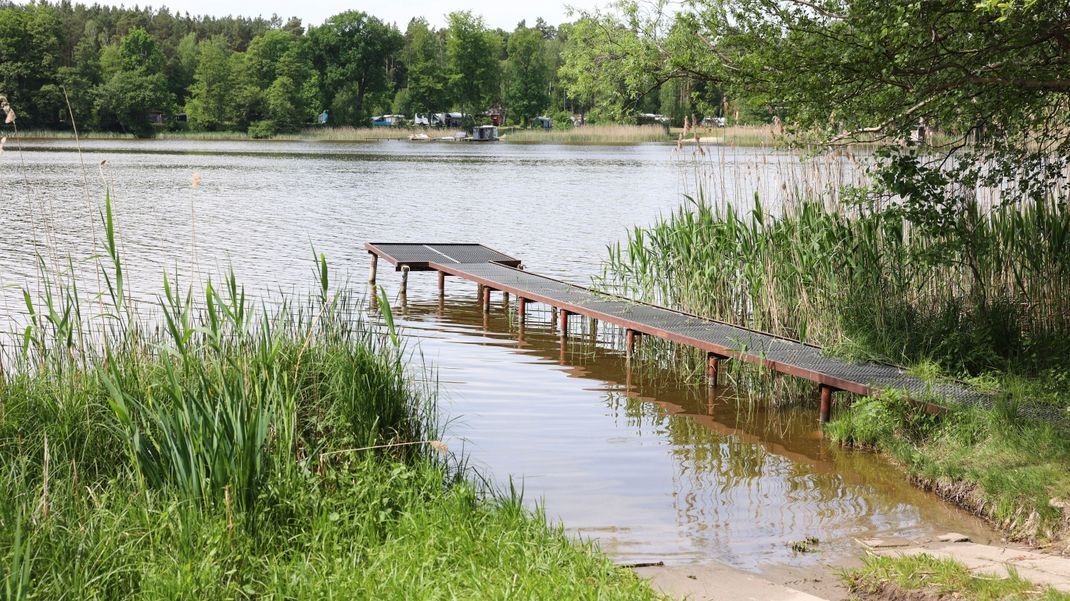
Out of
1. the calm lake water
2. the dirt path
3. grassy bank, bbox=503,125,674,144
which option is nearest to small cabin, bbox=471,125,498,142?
grassy bank, bbox=503,125,674,144

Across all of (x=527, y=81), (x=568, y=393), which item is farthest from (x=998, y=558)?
(x=527, y=81)

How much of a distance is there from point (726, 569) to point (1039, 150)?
15.9 ft

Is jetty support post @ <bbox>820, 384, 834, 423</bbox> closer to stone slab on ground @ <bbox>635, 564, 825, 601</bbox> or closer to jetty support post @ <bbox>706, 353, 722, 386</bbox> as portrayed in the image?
jetty support post @ <bbox>706, 353, 722, 386</bbox>

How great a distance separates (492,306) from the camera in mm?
13461

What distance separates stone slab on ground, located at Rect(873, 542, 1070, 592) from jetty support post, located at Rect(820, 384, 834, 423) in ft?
7.90

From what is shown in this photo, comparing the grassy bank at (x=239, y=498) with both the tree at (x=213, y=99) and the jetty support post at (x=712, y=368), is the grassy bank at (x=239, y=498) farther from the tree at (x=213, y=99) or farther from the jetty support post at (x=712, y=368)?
the tree at (x=213, y=99)

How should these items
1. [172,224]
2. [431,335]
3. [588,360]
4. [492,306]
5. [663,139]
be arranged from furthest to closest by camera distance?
1. [663,139]
2. [172,224]
3. [492,306]
4. [431,335]
5. [588,360]

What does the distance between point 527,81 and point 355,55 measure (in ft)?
52.8

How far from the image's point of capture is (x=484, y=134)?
83062 mm

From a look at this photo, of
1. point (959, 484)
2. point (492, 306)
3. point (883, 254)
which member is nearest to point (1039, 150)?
point (883, 254)

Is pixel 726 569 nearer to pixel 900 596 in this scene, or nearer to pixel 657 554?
pixel 657 554

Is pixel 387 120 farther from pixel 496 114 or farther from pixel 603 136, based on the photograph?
pixel 603 136

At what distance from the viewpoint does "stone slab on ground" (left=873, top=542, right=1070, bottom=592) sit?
4310mm

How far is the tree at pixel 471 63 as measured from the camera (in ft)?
303
